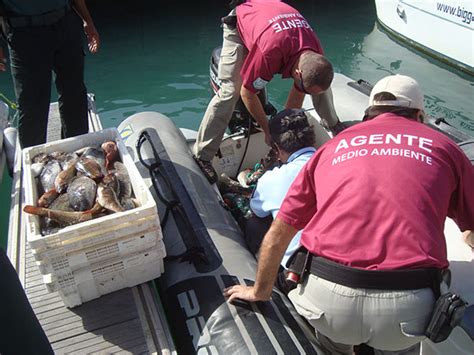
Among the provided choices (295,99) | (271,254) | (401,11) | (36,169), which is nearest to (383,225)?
(271,254)

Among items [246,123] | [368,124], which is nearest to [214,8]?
[246,123]

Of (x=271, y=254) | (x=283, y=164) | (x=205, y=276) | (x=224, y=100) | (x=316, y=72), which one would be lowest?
(x=205, y=276)

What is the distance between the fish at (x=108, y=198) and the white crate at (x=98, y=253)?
16cm

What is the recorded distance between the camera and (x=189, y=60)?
823cm

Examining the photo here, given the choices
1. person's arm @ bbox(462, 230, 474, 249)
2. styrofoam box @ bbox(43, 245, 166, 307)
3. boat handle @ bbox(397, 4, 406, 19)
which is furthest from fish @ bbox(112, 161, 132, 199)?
boat handle @ bbox(397, 4, 406, 19)

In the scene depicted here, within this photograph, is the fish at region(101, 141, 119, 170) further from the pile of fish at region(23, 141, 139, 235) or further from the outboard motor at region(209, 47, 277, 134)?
the outboard motor at region(209, 47, 277, 134)

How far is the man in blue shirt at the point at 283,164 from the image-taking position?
243 centimetres

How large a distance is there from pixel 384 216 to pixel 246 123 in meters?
2.46

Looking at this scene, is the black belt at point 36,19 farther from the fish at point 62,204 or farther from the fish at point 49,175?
the fish at point 62,204

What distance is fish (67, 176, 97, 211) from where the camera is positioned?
2184 mm

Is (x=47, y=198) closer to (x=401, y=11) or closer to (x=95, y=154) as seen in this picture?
(x=95, y=154)

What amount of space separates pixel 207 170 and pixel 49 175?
4.04ft

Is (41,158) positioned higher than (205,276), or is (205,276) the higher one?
(41,158)

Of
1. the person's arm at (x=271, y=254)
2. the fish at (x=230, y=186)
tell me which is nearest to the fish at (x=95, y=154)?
the person's arm at (x=271, y=254)
